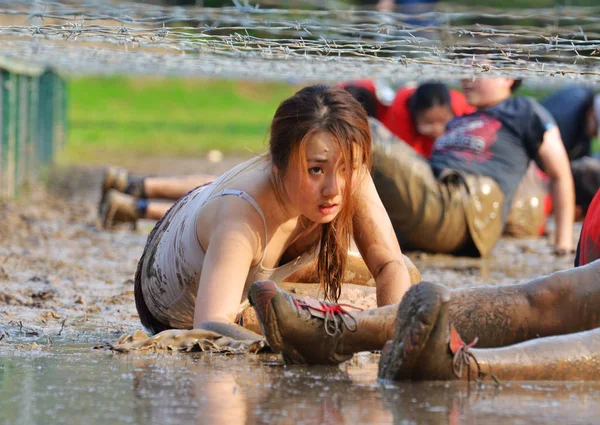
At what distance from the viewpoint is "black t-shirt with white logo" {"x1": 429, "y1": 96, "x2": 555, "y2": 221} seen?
7.36 meters

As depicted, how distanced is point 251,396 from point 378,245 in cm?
112

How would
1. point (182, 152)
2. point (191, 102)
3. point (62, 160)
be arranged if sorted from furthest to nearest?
point (191, 102) → point (182, 152) → point (62, 160)

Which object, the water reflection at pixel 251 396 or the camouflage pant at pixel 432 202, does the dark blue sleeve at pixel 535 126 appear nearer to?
the camouflage pant at pixel 432 202

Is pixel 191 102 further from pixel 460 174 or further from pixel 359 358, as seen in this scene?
pixel 359 358

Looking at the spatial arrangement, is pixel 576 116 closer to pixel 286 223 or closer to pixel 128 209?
pixel 128 209

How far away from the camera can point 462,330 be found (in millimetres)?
3182

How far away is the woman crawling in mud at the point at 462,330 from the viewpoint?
8.95ft

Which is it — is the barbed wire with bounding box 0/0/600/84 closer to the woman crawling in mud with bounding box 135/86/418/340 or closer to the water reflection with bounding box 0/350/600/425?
the woman crawling in mud with bounding box 135/86/418/340

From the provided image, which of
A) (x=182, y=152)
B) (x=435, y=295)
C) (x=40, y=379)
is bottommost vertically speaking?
(x=182, y=152)

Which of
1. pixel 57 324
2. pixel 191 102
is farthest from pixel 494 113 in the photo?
pixel 191 102

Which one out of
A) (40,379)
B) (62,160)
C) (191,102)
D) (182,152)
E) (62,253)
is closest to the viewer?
(40,379)

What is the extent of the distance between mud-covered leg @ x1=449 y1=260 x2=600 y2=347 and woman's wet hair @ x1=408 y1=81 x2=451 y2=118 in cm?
623

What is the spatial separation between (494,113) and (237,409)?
5.39 meters

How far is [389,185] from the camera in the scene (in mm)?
7043
